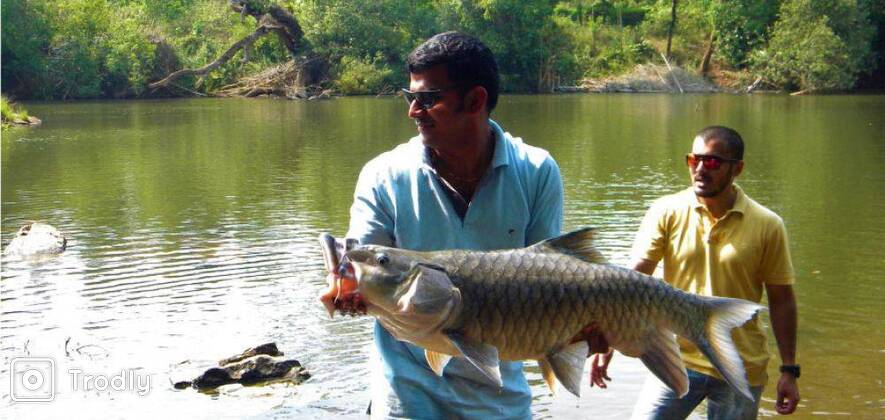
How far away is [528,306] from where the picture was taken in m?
2.99

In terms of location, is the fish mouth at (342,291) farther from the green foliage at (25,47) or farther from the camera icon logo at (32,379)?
the green foliage at (25,47)

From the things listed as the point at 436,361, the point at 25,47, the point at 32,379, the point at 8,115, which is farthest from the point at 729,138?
the point at 25,47

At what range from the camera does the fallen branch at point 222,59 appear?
54750 mm

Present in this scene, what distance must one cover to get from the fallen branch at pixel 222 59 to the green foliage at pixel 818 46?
81.5 feet

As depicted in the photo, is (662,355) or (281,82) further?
(281,82)

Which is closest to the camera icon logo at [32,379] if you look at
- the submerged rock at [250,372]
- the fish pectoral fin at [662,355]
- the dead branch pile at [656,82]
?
the submerged rock at [250,372]

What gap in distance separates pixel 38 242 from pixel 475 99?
38.1ft

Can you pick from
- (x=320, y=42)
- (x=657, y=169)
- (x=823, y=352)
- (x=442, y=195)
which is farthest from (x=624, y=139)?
(x=320, y=42)

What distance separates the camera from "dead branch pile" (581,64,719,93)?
57375 millimetres

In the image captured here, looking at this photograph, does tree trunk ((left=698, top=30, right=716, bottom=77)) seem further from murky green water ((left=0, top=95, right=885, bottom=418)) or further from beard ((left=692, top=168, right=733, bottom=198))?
beard ((left=692, top=168, right=733, bottom=198))

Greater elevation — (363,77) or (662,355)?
(662,355)

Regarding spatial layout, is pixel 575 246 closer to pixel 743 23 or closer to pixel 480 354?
pixel 480 354

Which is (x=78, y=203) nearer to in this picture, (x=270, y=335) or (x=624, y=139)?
(x=270, y=335)

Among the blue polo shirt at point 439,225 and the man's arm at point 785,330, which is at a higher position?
the blue polo shirt at point 439,225
